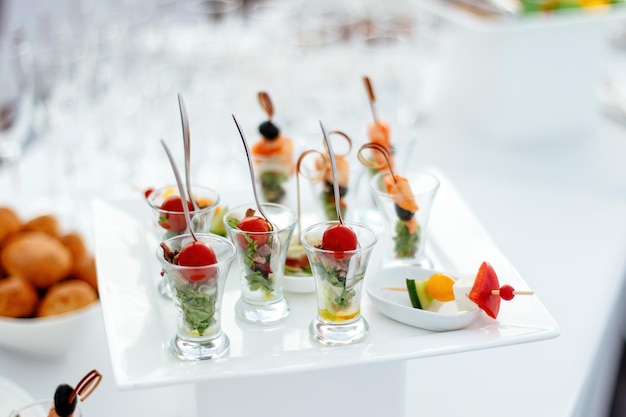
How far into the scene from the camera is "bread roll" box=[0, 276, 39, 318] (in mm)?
1010

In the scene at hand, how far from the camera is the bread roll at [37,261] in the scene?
104cm

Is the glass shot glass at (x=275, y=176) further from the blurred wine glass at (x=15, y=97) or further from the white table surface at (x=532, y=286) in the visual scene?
the blurred wine glass at (x=15, y=97)

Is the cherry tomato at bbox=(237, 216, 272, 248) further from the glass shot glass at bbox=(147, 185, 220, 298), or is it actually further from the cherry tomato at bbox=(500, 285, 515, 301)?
the cherry tomato at bbox=(500, 285, 515, 301)

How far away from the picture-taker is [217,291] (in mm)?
819

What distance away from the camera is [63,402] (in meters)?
0.78

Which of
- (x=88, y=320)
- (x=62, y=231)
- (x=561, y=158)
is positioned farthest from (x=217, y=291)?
(x=561, y=158)

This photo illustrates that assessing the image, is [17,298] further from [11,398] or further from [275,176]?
[275,176]

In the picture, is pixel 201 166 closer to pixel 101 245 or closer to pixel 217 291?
pixel 101 245

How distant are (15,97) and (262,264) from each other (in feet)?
2.10

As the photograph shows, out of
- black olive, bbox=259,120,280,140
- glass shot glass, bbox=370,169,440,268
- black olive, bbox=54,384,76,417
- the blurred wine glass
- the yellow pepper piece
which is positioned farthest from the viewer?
the blurred wine glass

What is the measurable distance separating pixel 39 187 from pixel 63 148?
0.41 ft

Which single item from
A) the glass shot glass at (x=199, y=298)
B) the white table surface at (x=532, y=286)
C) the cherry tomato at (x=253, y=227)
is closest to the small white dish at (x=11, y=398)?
the white table surface at (x=532, y=286)

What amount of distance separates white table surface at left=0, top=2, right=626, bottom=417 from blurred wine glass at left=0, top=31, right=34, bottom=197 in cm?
22

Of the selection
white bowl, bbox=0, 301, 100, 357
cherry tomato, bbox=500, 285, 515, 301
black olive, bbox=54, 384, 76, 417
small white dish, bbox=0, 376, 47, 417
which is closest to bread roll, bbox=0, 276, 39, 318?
white bowl, bbox=0, 301, 100, 357
